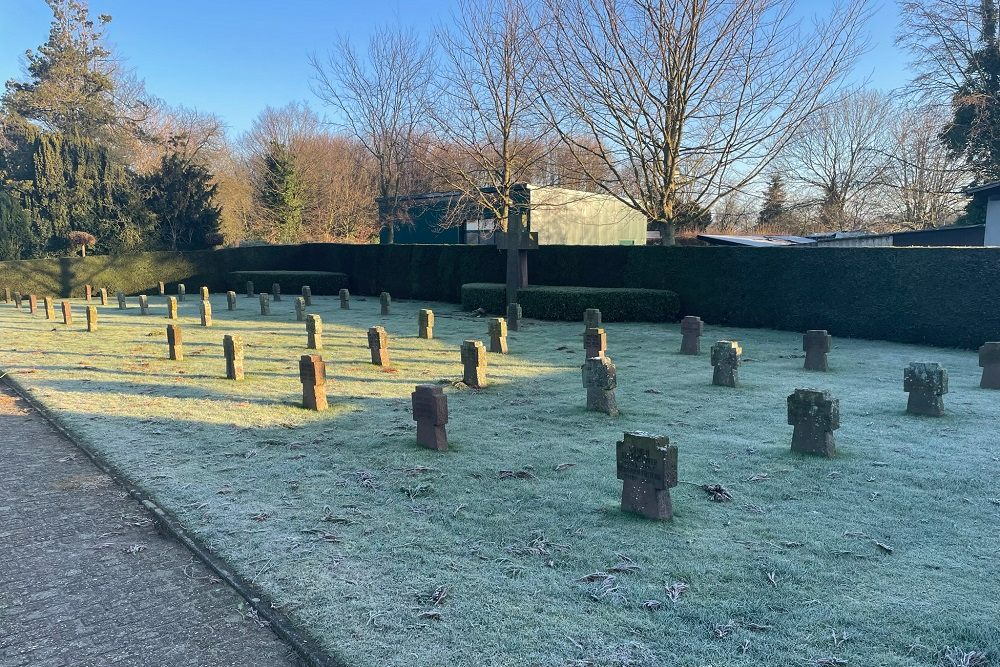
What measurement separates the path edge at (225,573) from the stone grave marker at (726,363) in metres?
6.40

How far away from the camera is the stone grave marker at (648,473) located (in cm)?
410

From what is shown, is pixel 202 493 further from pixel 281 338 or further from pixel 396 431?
pixel 281 338

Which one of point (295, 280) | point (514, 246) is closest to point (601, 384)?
point (514, 246)

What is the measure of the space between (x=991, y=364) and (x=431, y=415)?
A: 7.07 metres

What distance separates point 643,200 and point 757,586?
55.2ft

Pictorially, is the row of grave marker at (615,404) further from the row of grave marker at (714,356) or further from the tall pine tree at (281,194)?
the tall pine tree at (281,194)

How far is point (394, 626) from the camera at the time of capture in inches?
120

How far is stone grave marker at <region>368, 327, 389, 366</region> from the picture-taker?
1020cm

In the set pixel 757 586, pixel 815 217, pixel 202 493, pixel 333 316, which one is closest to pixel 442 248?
pixel 333 316

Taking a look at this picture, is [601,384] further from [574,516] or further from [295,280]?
[295,280]

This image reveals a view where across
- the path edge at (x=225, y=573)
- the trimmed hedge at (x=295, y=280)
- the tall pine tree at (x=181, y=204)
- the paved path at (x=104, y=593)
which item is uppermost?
the tall pine tree at (x=181, y=204)

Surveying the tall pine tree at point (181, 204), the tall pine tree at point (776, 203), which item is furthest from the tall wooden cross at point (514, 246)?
the tall pine tree at point (776, 203)

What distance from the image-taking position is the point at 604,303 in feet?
54.7

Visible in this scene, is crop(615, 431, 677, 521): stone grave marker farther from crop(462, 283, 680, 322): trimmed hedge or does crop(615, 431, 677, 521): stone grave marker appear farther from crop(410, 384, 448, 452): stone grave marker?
crop(462, 283, 680, 322): trimmed hedge
